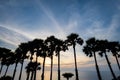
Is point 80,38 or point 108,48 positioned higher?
point 80,38

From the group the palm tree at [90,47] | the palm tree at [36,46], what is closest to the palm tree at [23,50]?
the palm tree at [36,46]

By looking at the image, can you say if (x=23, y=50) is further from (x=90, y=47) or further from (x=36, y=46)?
(x=90, y=47)

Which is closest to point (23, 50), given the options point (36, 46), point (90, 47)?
point (36, 46)

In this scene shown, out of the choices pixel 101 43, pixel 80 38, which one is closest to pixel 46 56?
pixel 80 38

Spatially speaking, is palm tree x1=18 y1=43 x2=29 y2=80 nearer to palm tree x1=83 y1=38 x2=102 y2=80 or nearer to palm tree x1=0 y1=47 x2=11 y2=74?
palm tree x1=0 y1=47 x2=11 y2=74

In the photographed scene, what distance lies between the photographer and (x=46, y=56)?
38500 millimetres

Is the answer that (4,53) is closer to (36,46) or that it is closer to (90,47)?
(36,46)

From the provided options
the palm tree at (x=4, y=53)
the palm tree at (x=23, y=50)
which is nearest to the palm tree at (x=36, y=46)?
the palm tree at (x=23, y=50)

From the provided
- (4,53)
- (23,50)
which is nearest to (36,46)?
(23,50)

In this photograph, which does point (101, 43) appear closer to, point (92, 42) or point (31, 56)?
point (92, 42)

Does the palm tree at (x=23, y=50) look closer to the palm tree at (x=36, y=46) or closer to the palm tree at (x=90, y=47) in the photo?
the palm tree at (x=36, y=46)

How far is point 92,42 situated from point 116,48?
407 inches

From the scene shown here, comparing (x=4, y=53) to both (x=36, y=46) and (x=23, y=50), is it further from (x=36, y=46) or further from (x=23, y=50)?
(x=36, y=46)

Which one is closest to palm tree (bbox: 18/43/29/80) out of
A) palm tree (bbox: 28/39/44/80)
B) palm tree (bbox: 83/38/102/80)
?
palm tree (bbox: 28/39/44/80)
